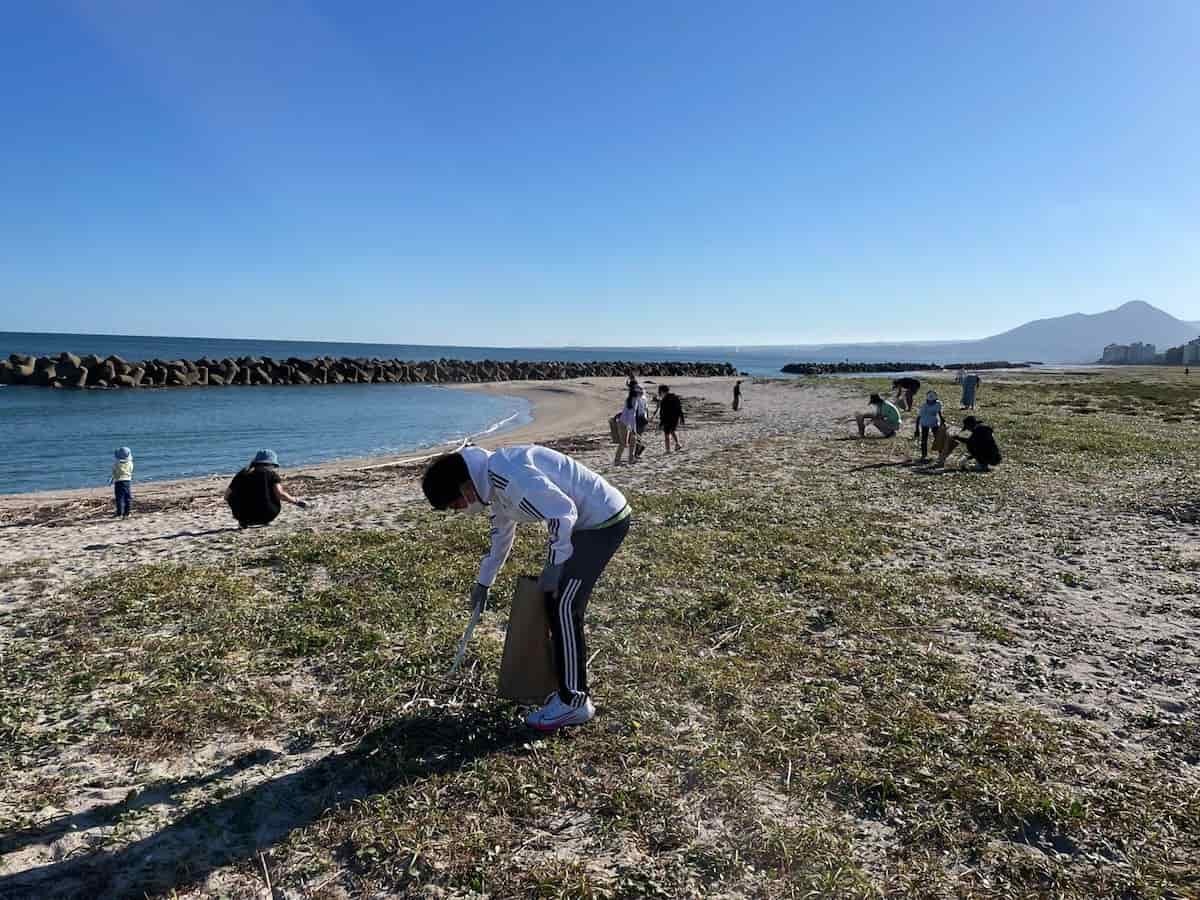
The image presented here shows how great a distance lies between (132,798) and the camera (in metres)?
4.25

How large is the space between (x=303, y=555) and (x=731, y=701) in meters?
6.45

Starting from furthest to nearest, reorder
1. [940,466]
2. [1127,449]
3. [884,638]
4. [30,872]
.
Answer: [1127,449]
[940,466]
[884,638]
[30,872]

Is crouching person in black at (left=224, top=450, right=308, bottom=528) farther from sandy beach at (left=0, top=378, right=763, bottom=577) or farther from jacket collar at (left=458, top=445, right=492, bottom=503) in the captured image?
jacket collar at (left=458, top=445, right=492, bottom=503)

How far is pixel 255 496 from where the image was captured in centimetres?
1127

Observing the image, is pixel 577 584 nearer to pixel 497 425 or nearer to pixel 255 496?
pixel 255 496

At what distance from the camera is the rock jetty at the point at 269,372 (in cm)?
5166

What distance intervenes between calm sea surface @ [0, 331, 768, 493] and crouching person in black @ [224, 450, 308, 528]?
11446 millimetres

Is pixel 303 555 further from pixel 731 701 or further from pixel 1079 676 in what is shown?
pixel 1079 676

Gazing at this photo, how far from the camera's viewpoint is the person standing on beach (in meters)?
4.11

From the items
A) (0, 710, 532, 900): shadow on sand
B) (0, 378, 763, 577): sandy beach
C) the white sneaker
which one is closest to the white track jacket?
the white sneaker

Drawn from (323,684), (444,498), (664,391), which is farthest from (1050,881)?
(664,391)

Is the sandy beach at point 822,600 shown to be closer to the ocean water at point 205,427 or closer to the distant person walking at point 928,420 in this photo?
the distant person walking at point 928,420

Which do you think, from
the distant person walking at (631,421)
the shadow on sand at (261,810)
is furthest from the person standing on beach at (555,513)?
the distant person walking at (631,421)

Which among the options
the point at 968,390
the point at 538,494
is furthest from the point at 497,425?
the point at 538,494
